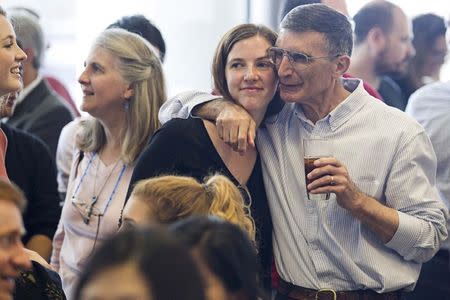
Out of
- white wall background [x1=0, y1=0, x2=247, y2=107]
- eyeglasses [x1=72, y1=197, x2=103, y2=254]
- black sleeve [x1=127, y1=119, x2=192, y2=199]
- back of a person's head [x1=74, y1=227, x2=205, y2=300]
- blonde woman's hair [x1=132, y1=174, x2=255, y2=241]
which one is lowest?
white wall background [x1=0, y1=0, x2=247, y2=107]

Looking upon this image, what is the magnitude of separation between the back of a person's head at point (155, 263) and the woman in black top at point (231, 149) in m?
1.41

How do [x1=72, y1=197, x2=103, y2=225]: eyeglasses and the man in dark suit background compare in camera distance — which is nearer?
[x1=72, y1=197, x2=103, y2=225]: eyeglasses

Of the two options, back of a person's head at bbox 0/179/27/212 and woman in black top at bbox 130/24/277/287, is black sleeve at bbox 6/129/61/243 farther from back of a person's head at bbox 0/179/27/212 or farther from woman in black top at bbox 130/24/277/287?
back of a person's head at bbox 0/179/27/212

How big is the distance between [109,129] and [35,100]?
3.01 feet

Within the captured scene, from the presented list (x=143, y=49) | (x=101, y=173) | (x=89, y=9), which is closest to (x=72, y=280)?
(x=101, y=173)

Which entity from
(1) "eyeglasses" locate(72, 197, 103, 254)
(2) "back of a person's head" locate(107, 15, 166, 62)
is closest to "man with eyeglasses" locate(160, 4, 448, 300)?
(1) "eyeglasses" locate(72, 197, 103, 254)

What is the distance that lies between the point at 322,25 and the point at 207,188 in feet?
2.51

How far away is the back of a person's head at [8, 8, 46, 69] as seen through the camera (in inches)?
178

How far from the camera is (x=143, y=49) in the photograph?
12.2 ft

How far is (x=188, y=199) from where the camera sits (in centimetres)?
259

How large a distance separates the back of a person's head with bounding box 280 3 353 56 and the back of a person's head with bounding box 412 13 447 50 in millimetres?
2188

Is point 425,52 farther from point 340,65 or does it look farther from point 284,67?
point 284,67

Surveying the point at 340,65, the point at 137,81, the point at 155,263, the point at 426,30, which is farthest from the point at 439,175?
the point at 155,263

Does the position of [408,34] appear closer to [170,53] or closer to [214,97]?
[170,53]
